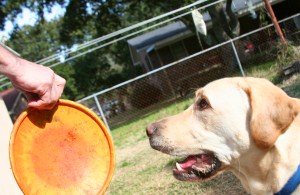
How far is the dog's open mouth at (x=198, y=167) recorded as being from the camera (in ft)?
10.3

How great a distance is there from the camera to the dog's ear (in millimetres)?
2662

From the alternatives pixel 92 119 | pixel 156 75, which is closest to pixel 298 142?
pixel 92 119

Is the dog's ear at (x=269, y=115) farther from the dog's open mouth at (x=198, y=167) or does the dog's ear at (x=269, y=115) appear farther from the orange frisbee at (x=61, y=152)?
the orange frisbee at (x=61, y=152)

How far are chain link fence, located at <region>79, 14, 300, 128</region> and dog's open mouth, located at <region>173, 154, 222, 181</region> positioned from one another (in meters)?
13.5

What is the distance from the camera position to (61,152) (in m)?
3.35

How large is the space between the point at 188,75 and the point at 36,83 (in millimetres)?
16737

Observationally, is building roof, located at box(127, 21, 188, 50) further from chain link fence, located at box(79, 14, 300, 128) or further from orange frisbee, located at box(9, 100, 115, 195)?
orange frisbee, located at box(9, 100, 115, 195)

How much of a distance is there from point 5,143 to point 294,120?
3438 mm

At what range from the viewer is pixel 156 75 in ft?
67.7

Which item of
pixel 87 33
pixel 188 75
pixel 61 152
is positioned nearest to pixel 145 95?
pixel 188 75

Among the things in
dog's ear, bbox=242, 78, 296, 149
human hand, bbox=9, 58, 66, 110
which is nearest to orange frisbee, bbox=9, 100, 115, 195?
human hand, bbox=9, 58, 66, 110

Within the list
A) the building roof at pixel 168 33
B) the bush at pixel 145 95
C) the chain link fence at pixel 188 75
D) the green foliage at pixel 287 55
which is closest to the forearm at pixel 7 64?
the green foliage at pixel 287 55

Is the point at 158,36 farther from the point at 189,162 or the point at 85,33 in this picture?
the point at 189,162

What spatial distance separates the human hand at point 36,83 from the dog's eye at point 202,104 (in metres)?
1.13
